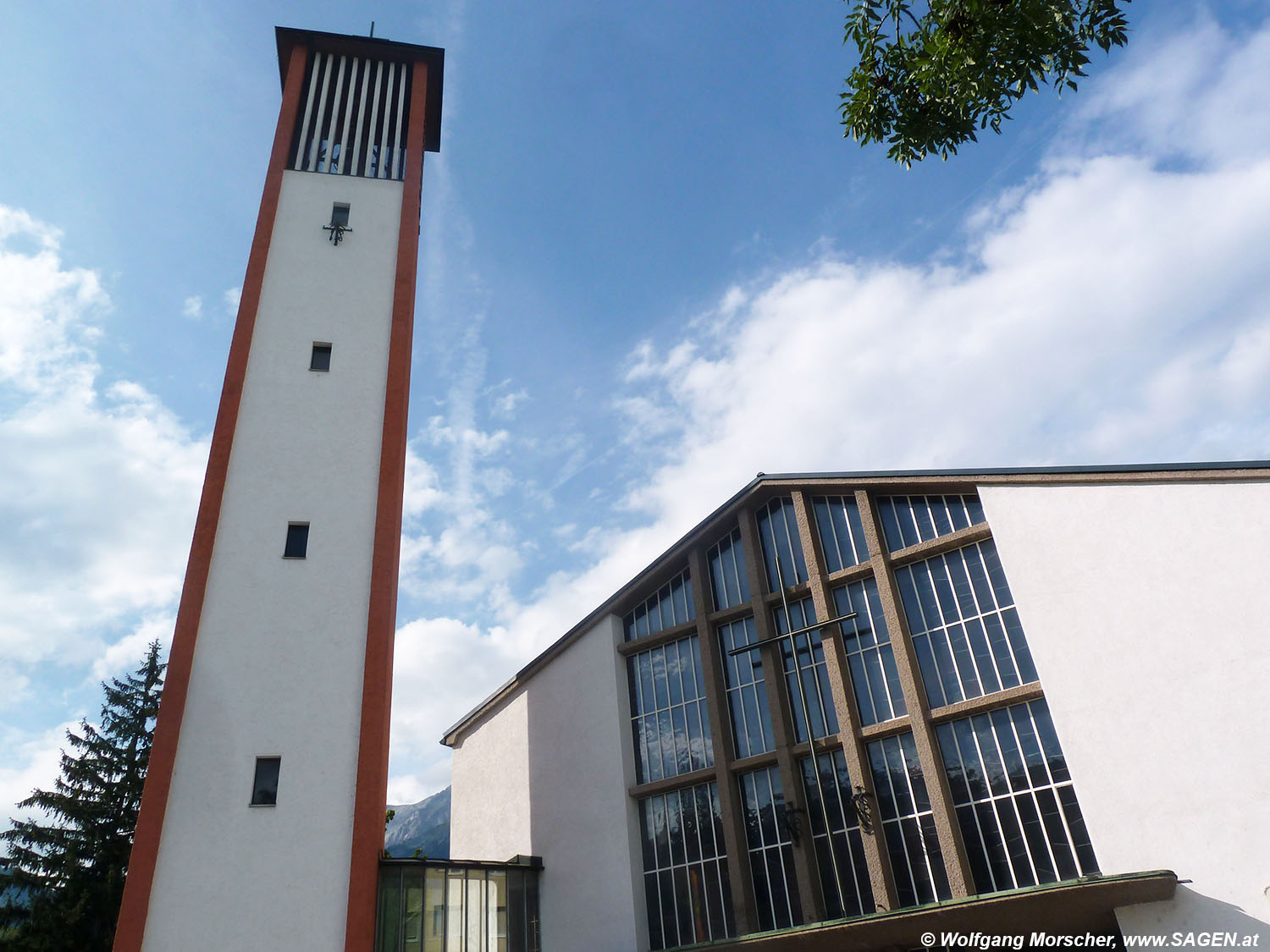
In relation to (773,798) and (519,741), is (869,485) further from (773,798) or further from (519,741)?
(519,741)

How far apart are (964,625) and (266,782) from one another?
14.5 m

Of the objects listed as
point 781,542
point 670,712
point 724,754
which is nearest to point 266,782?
point 670,712

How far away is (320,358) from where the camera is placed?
2238 cm

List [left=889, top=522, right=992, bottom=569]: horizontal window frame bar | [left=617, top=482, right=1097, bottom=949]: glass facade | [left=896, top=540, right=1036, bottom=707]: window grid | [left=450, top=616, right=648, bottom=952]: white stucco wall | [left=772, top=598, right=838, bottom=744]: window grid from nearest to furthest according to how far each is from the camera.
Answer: [left=617, top=482, right=1097, bottom=949]: glass facade, [left=896, top=540, right=1036, bottom=707]: window grid, [left=889, top=522, right=992, bottom=569]: horizontal window frame bar, [left=772, top=598, right=838, bottom=744]: window grid, [left=450, top=616, right=648, bottom=952]: white stucco wall

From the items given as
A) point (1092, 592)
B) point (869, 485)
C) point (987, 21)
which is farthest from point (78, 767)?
point (987, 21)

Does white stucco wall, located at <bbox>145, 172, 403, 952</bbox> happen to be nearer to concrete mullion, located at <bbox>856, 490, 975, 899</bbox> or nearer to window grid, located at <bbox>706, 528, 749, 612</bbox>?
window grid, located at <bbox>706, 528, 749, 612</bbox>

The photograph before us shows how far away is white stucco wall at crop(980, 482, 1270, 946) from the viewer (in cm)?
1522

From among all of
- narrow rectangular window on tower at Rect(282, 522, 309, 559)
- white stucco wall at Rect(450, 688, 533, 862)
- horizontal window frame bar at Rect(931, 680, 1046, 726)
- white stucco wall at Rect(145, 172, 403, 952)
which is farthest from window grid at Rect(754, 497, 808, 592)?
narrow rectangular window on tower at Rect(282, 522, 309, 559)

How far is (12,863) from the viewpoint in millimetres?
27844

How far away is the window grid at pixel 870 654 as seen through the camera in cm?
2009

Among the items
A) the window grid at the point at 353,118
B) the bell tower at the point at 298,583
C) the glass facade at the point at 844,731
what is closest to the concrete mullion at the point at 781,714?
the glass facade at the point at 844,731

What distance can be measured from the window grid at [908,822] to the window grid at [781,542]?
15.1 feet

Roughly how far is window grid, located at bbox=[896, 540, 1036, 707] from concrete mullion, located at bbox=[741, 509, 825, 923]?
10.7 ft

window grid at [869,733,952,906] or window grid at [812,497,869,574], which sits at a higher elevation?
window grid at [812,497,869,574]
